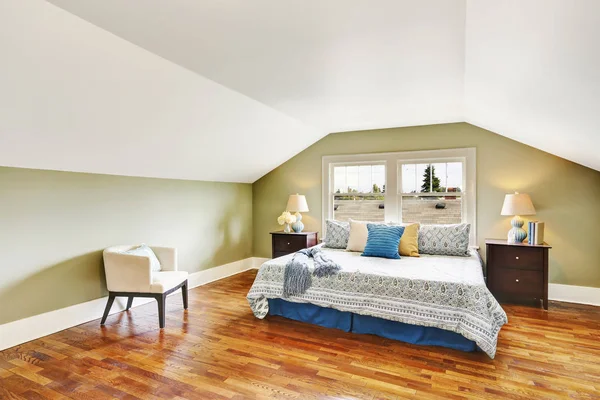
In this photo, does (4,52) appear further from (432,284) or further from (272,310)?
(432,284)

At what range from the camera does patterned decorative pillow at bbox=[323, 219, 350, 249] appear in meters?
4.48

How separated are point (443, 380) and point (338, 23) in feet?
7.82

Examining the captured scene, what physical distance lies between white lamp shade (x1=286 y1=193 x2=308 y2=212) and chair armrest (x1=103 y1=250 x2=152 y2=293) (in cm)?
244

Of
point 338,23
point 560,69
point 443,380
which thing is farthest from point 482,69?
point 443,380

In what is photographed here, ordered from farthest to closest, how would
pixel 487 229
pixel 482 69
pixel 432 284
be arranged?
pixel 487 229 < pixel 432 284 < pixel 482 69

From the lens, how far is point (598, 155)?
3234 millimetres

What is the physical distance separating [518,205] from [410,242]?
4.34 feet

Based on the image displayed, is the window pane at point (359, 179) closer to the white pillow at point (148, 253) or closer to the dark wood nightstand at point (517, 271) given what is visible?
the dark wood nightstand at point (517, 271)

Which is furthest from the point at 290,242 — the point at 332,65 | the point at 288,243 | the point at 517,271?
the point at 332,65

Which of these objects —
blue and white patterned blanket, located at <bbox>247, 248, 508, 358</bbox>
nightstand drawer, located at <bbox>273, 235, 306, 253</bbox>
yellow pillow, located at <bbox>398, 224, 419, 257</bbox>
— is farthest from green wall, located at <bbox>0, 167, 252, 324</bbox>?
yellow pillow, located at <bbox>398, 224, 419, 257</bbox>

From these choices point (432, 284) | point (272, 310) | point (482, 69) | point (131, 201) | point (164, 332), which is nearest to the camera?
point (482, 69)

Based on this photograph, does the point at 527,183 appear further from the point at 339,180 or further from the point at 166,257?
the point at 166,257

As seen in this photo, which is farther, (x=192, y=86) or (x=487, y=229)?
(x=487, y=229)

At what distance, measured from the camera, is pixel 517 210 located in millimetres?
4016
